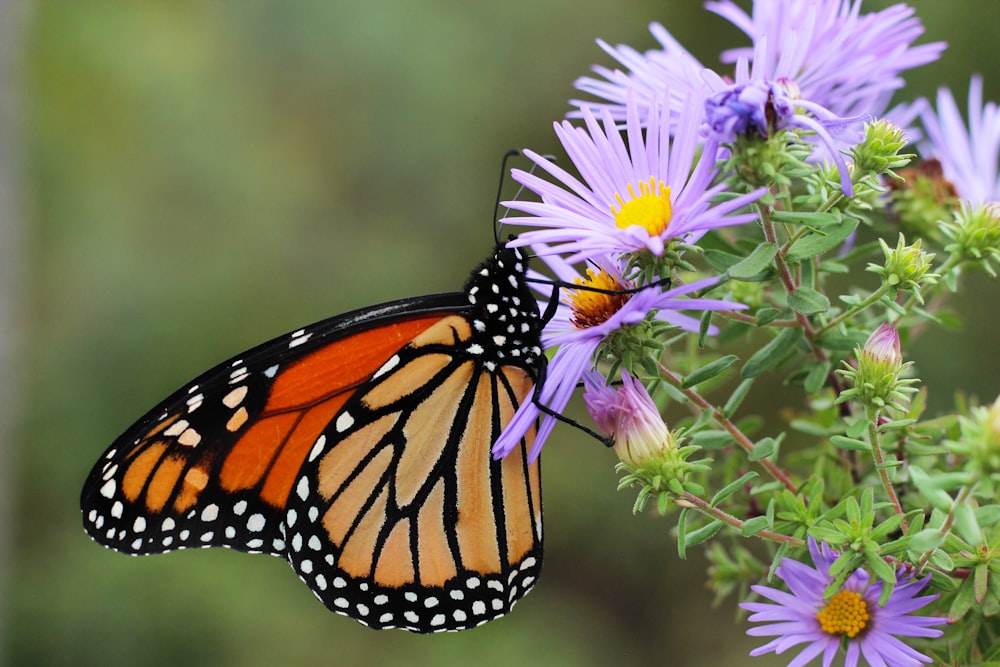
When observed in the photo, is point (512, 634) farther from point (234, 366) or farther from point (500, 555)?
point (234, 366)

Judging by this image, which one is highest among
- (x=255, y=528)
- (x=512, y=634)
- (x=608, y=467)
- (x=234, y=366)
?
(x=234, y=366)

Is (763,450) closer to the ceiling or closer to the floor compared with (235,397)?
closer to the floor

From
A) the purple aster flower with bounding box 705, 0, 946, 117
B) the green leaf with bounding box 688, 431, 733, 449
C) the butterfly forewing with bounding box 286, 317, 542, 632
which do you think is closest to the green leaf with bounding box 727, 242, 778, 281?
the green leaf with bounding box 688, 431, 733, 449

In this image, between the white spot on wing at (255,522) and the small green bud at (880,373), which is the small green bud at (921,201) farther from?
the white spot on wing at (255,522)

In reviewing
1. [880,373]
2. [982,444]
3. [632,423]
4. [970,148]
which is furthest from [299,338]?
[970,148]

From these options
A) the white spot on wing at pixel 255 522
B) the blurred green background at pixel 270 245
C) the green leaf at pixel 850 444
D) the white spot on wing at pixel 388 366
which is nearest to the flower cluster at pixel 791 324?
the green leaf at pixel 850 444

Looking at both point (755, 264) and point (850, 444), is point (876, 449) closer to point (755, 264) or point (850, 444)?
point (850, 444)

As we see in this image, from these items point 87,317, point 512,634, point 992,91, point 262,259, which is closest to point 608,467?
point 512,634
